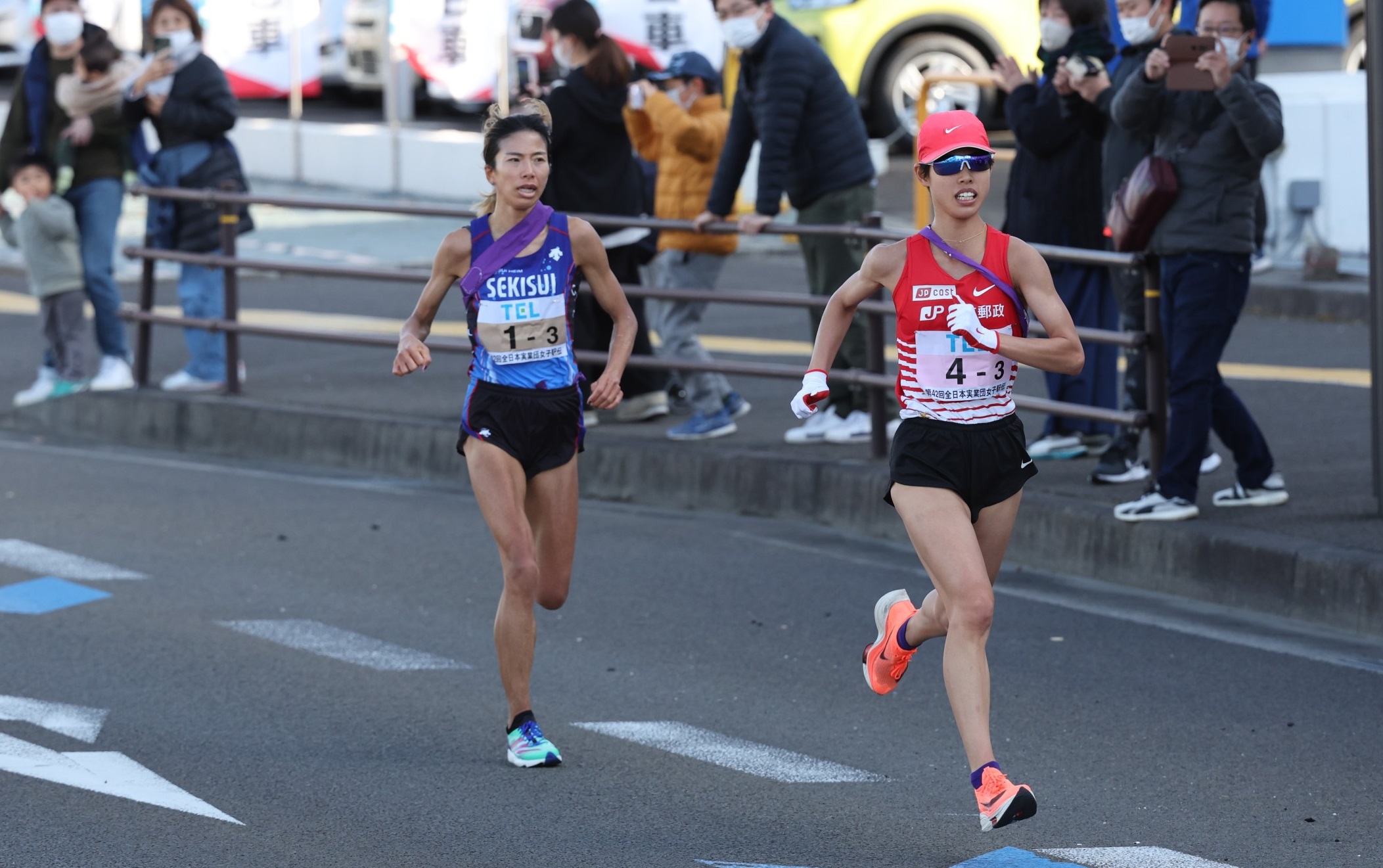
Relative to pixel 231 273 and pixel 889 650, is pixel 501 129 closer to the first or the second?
pixel 889 650

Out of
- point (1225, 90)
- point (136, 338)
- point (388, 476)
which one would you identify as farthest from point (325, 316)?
point (1225, 90)

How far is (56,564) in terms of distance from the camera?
888 centimetres

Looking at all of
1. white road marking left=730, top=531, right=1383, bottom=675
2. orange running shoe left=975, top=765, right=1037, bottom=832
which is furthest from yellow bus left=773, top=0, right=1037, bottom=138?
orange running shoe left=975, top=765, right=1037, bottom=832

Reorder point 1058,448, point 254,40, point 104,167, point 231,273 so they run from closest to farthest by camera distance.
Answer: point 1058,448, point 231,273, point 104,167, point 254,40

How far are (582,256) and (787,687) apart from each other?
1570 millimetres

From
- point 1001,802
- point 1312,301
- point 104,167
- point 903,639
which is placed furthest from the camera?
point 1312,301

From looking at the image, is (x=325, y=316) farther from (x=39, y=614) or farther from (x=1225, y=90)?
(x=1225, y=90)

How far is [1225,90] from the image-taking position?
7887 mm

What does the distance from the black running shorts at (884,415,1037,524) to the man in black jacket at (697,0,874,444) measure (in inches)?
165

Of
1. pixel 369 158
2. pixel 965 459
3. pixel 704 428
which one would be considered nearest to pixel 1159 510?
pixel 704 428

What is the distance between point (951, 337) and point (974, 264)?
0.19 m

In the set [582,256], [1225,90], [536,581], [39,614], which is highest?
[1225,90]

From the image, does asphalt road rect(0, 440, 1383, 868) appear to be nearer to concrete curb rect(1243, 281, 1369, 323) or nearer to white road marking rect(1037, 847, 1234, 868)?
white road marking rect(1037, 847, 1234, 868)

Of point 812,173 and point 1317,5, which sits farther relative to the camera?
point 1317,5
